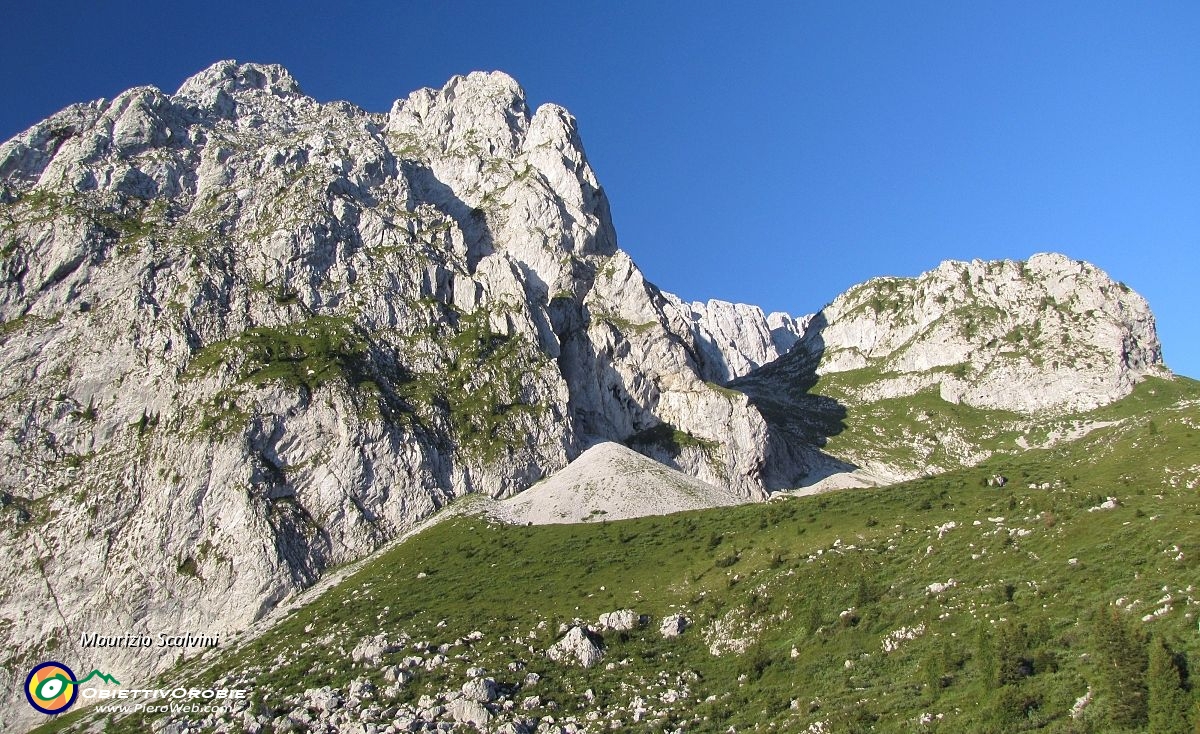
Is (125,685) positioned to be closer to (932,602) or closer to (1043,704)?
(932,602)

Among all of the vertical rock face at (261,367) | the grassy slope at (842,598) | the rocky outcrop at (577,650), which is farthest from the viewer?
the vertical rock face at (261,367)

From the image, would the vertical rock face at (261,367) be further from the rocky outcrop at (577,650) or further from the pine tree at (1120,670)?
the pine tree at (1120,670)

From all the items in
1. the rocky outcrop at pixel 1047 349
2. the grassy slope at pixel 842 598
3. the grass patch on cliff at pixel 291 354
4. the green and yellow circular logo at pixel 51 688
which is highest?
the grass patch on cliff at pixel 291 354

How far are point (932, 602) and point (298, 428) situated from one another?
3491 inches

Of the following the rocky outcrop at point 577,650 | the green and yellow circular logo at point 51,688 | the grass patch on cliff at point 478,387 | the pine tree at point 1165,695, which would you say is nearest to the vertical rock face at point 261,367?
the grass patch on cliff at point 478,387

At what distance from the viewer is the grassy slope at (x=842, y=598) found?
32.6m

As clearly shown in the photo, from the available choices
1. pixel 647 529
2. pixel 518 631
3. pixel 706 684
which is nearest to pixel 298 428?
pixel 647 529

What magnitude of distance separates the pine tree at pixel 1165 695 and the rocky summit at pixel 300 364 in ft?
276

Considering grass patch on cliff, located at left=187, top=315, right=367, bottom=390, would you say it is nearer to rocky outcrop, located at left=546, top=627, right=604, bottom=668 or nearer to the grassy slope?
the grassy slope

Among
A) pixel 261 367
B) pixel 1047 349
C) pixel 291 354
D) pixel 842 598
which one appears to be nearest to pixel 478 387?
pixel 291 354

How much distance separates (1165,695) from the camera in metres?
25.6

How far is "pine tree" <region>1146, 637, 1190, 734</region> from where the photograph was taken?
81.3 feet

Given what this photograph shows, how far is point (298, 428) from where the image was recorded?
348 ft

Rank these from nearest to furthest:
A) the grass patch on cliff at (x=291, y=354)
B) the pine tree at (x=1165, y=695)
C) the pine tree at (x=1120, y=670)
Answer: the pine tree at (x=1165, y=695) < the pine tree at (x=1120, y=670) < the grass patch on cliff at (x=291, y=354)
